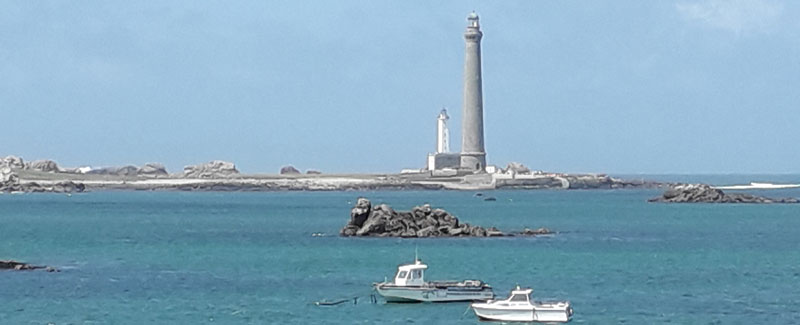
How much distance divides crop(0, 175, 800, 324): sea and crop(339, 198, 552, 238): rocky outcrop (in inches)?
35.5

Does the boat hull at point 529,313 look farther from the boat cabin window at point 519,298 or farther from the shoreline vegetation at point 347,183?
the shoreline vegetation at point 347,183

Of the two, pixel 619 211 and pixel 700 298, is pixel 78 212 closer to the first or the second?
pixel 619 211

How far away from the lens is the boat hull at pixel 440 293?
4325 centimetres

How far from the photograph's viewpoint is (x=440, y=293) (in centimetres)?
4338

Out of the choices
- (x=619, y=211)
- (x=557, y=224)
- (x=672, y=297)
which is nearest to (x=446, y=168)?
(x=619, y=211)

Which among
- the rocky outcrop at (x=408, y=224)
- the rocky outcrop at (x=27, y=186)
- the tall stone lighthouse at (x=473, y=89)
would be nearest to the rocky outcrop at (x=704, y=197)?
the tall stone lighthouse at (x=473, y=89)

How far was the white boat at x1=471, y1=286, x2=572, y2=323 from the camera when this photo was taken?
3888cm

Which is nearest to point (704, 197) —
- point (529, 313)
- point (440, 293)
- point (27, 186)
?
point (27, 186)

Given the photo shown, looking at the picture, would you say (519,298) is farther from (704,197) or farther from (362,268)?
(704,197)

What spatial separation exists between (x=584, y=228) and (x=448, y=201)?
47.7m

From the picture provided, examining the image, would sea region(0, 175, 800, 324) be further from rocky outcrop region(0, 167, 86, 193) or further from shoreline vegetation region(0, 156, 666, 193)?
rocky outcrop region(0, 167, 86, 193)

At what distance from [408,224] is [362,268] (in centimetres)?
1698

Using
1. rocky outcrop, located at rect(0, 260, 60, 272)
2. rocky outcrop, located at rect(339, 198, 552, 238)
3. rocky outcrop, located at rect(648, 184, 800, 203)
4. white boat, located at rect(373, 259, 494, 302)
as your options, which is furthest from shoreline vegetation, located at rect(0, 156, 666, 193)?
white boat, located at rect(373, 259, 494, 302)

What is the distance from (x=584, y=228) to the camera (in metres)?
88.1
